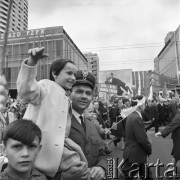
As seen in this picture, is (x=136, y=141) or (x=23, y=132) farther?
(x=136, y=141)

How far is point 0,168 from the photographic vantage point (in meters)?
1.72

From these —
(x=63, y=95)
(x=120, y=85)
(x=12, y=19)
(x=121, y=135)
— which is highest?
(x=120, y=85)

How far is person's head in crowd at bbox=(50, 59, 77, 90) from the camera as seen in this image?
2002mm

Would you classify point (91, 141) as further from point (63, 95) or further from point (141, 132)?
point (141, 132)

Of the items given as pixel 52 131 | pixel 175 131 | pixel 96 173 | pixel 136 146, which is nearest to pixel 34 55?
pixel 52 131

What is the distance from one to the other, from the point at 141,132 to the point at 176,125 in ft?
4.23

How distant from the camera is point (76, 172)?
177 cm

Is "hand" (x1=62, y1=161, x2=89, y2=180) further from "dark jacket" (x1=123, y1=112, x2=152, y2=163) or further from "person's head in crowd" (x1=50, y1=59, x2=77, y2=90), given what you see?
"dark jacket" (x1=123, y1=112, x2=152, y2=163)

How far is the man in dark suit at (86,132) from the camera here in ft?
6.56

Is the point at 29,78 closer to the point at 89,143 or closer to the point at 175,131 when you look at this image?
the point at 89,143

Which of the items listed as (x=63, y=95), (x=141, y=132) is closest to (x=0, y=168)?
(x=63, y=95)

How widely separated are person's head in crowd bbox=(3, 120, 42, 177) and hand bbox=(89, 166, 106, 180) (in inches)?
19.9

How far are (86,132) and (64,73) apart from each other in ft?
1.70

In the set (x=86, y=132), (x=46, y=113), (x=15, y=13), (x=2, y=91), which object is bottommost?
(x=86, y=132)
